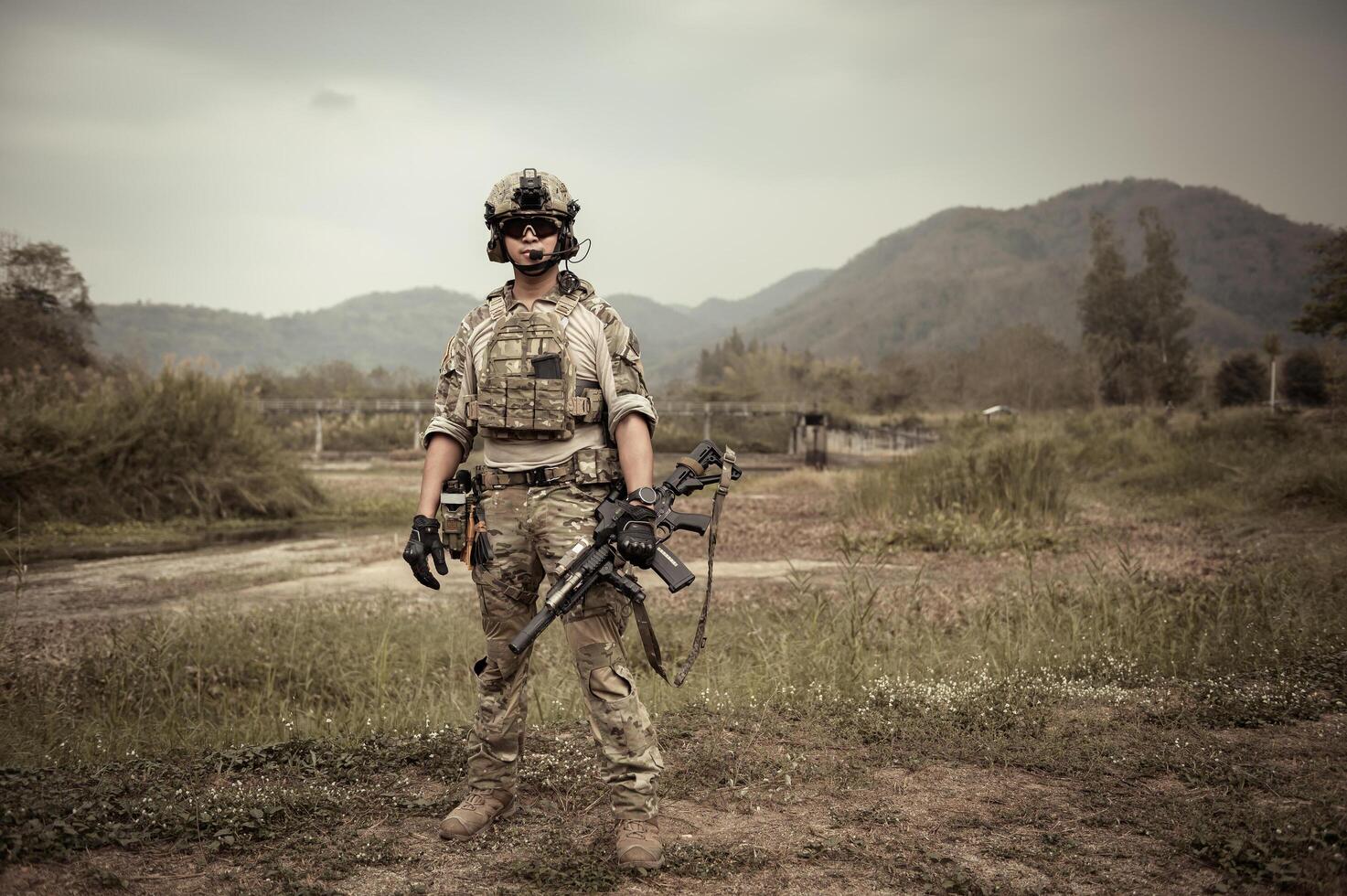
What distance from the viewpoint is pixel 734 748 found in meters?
4.50

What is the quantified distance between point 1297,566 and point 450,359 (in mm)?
7363

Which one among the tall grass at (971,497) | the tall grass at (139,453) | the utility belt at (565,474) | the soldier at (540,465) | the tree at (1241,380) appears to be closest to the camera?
the soldier at (540,465)

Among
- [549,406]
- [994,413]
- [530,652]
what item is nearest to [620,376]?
[549,406]

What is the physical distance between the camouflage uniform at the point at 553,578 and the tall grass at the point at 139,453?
40.2ft

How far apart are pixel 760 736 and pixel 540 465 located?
1.94 meters

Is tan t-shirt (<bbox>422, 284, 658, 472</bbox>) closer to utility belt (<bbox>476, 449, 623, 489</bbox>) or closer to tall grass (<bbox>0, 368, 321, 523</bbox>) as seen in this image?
utility belt (<bbox>476, 449, 623, 489</bbox>)

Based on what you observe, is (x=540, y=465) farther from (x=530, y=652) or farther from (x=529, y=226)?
(x=529, y=226)

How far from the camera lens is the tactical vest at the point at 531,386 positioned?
3561 millimetres

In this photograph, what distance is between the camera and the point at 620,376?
12.2ft

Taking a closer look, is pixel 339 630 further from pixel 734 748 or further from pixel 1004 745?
pixel 1004 745

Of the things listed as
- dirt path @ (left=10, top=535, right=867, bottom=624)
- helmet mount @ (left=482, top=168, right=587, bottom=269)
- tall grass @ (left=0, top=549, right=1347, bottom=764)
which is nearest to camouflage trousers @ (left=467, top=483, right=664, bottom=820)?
helmet mount @ (left=482, top=168, right=587, bottom=269)

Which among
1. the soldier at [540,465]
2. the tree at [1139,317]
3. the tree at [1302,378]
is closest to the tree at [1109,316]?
the tree at [1139,317]

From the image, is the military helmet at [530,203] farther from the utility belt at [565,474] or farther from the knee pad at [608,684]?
the knee pad at [608,684]

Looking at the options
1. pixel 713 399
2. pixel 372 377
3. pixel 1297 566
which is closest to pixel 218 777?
pixel 1297 566
